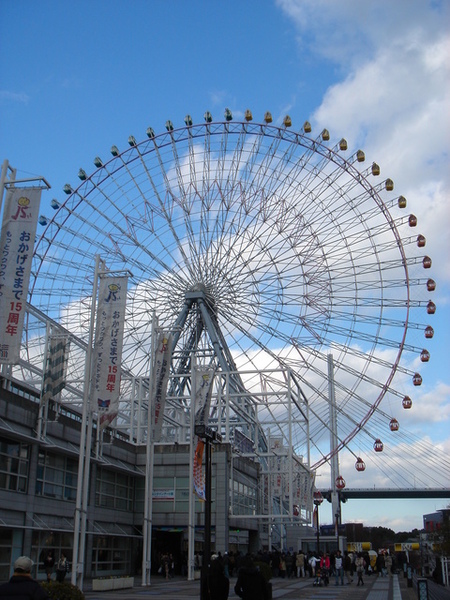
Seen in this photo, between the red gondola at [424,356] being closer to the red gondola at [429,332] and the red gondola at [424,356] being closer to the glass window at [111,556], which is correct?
the red gondola at [429,332]

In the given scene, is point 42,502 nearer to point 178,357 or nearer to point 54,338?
point 54,338

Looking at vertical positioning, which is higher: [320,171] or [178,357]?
[320,171]

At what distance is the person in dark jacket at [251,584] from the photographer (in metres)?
10.3

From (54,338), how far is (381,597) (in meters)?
16.1

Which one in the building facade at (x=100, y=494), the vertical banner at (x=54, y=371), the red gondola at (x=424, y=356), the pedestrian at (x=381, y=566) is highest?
the red gondola at (x=424, y=356)

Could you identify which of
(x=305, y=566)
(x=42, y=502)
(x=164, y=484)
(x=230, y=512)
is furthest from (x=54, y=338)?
(x=305, y=566)

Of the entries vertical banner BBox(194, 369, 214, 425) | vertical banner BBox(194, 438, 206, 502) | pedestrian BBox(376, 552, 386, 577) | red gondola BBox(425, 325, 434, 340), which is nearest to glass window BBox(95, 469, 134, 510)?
vertical banner BBox(194, 369, 214, 425)

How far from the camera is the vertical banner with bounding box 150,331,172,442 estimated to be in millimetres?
29047

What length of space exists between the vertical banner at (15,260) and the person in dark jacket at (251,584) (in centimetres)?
1202

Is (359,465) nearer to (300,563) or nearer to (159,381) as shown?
(300,563)

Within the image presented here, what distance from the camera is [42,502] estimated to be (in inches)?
1096

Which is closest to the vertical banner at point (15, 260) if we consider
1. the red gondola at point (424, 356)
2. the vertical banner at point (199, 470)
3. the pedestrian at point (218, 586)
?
the vertical banner at point (199, 470)

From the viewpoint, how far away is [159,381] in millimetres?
29438

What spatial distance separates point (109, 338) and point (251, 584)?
1593 cm
